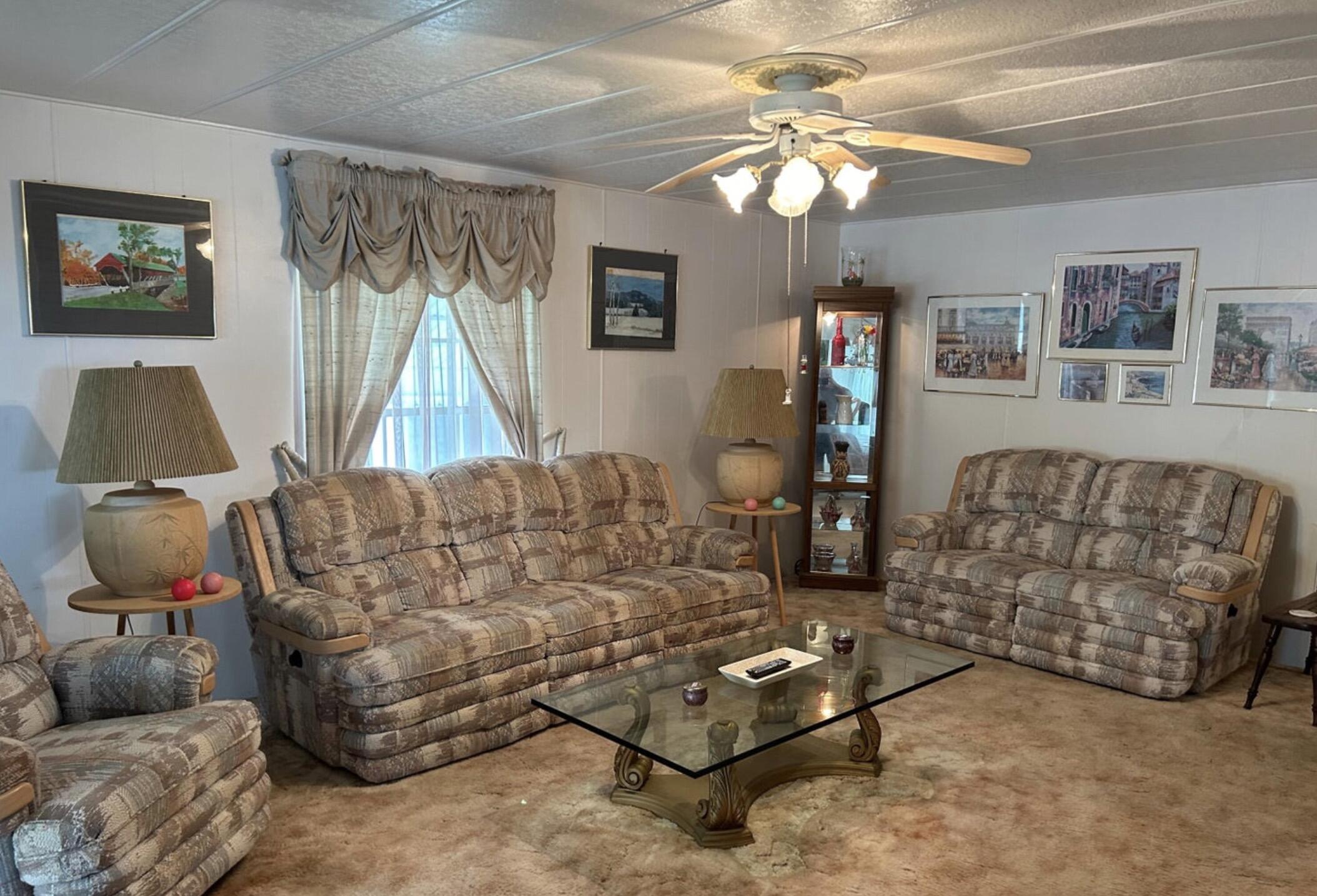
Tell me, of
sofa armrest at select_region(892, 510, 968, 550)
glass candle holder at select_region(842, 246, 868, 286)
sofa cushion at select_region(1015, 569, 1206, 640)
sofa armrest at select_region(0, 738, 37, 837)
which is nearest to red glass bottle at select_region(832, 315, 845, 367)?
glass candle holder at select_region(842, 246, 868, 286)

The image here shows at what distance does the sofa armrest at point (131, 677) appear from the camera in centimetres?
273

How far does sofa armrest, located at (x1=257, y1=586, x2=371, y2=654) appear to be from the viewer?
10.5 feet

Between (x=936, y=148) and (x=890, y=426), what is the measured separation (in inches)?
148

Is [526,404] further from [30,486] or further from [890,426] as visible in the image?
[890,426]

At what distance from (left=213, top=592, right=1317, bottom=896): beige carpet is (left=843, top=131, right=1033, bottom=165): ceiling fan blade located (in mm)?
2099

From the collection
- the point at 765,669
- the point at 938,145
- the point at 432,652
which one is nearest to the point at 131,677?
the point at 432,652

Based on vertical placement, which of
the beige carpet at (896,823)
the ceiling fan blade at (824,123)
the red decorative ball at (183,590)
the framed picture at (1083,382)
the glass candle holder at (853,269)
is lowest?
the beige carpet at (896,823)

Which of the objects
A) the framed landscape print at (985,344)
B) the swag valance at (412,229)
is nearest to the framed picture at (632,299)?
the swag valance at (412,229)

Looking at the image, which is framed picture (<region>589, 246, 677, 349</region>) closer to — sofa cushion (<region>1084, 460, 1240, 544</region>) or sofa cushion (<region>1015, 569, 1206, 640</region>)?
sofa cushion (<region>1015, 569, 1206, 640</region>)

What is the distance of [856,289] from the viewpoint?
5957 mm

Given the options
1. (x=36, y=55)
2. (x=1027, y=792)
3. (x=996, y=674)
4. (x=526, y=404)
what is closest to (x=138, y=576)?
(x=36, y=55)

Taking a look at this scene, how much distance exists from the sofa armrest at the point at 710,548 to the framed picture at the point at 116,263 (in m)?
2.41

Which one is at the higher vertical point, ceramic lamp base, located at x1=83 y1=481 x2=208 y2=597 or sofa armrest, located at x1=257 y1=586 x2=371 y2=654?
ceramic lamp base, located at x1=83 y1=481 x2=208 y2=597

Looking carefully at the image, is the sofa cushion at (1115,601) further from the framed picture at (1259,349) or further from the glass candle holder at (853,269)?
the glass candle holder at (853,269)
